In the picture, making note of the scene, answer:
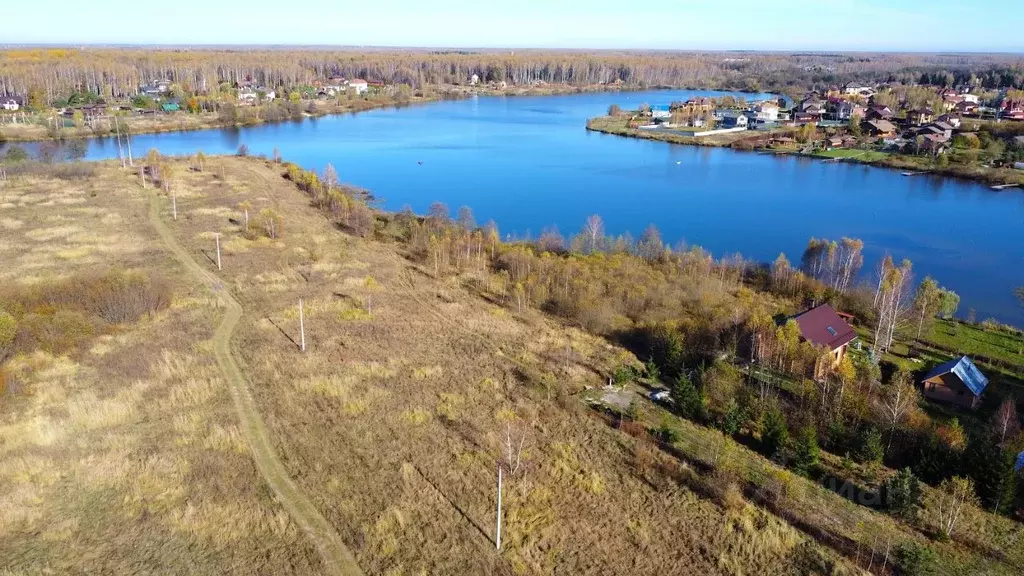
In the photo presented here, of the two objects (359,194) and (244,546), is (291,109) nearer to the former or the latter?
(359,194)

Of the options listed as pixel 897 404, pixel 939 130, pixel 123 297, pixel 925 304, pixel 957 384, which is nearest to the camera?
pixel 897 404

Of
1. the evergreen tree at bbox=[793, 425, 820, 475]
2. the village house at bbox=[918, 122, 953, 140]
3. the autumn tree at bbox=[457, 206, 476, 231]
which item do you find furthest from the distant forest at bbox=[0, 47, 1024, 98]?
the evergreen tree at bbox=[793, 425, 820, 475]

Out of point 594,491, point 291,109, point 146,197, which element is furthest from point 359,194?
point 291,109

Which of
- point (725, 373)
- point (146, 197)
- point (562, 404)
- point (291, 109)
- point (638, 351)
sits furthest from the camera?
point (291, 109)

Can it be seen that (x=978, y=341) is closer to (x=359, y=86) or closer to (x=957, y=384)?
(x=957, y=384)

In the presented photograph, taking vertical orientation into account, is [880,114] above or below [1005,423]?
above

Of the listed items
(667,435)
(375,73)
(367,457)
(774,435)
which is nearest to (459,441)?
(367,457)

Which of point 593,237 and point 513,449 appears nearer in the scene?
point 513,449

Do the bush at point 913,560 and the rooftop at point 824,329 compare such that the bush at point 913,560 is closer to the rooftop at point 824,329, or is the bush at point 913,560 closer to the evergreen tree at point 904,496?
the evergreen tree at point 904,496

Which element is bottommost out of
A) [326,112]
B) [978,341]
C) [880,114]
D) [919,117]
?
[978,341]
